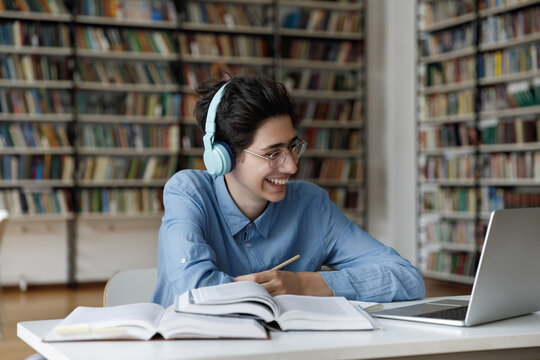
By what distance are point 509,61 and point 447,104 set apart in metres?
0.77

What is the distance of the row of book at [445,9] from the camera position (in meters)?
5.70

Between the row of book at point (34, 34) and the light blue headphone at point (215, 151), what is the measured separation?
460 centimetres

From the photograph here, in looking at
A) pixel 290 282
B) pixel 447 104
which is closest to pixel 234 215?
pixel 290 282

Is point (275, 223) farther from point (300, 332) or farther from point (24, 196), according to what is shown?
point (24, 196)

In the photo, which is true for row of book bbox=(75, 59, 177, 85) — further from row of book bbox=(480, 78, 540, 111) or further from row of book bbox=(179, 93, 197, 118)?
row of book bbox=(480, 78, 540, 111)

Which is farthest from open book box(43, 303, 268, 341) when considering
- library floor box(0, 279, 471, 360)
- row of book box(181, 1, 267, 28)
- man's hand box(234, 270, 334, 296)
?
row of book box(181, 1, 267, 28)

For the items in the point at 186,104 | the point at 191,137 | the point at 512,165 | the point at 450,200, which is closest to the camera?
the point at 512,165

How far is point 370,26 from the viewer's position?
685cm

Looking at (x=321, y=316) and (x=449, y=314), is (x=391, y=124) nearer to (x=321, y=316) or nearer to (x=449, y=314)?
(x=449, y=314)

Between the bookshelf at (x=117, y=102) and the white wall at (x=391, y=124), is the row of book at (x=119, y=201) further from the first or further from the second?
the white wall at (x=391, y=124)

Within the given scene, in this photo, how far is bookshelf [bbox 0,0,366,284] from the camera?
5766 mm

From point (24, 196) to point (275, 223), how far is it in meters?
4.60

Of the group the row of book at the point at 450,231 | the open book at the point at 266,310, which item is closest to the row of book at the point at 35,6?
the row of book at the point at 450,231

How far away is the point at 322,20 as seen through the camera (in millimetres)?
6562
